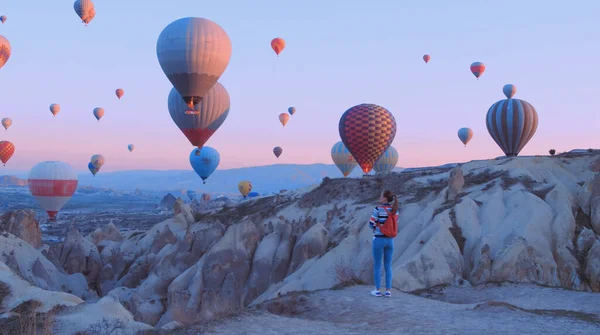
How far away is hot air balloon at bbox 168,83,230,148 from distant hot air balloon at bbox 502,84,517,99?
2379 cm

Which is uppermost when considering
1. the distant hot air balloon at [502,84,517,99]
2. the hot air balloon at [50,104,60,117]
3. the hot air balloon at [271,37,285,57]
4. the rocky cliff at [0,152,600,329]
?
the hot air balloon at [271,37,285,57]

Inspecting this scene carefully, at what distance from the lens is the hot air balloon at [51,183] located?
194 feet

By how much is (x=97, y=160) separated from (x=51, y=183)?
55.3 meters

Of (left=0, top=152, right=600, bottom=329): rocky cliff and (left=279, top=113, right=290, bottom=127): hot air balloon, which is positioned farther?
(left=279, top=113, right=290, bottom=127): hot air balloon

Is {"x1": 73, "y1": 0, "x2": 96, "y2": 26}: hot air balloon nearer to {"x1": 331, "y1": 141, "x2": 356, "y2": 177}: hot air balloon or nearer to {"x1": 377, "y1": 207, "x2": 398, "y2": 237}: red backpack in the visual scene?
{"x1": 331, "y1": 141, "x2": 356, "y2": 177}: hot air balloon

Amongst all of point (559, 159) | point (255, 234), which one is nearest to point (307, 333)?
point (255, 234)

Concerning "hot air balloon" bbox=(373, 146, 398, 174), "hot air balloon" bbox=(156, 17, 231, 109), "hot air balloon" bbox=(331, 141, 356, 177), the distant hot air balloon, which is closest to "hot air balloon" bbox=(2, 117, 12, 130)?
"hot air balloon" bbox=(331, 141, 356, 177)

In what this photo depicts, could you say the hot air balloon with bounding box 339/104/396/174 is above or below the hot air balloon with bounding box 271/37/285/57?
below

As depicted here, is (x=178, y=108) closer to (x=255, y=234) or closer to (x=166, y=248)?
(x=166, y=248)

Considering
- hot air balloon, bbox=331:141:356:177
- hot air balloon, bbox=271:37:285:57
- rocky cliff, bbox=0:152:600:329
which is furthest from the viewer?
hot air balloon, bbox=331:141:356:177

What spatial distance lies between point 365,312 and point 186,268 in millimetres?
25032

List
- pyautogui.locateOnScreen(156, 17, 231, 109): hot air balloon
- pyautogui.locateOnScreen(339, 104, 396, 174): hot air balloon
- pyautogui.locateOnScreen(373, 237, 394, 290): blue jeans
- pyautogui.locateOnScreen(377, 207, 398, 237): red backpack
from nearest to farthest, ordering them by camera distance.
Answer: pyautogui.locateOnScreen(377, 207, 398, 237): red backpack, pyautogui.locateOnScreen(373, 237, 394, 290): blue jeans, pyautogui.locateOnScreen(156, 17, 231, 109): hot air balloon, pyautogui.locateOnScreen(339, 104, 396, 174): hot air balloon

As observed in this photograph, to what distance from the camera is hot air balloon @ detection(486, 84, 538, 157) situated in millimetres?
45031

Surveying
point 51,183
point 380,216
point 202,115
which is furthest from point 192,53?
point 51,183
